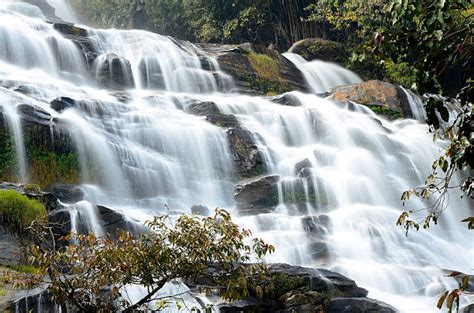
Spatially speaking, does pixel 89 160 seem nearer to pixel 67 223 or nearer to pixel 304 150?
pixel 67 223

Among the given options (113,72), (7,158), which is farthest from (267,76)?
(7,158)

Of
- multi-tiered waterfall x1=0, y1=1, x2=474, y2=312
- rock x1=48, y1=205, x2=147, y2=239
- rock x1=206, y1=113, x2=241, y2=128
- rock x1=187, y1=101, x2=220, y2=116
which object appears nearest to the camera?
rock x1=48, y1=205, x2=147, y2=239

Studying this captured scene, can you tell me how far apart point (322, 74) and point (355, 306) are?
757 inches

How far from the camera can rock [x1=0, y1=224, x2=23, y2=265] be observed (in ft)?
30.6

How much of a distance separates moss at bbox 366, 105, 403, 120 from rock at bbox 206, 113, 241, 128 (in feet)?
18.9

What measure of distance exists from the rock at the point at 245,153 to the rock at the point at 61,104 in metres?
4.42

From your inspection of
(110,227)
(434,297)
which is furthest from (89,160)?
(434,297)

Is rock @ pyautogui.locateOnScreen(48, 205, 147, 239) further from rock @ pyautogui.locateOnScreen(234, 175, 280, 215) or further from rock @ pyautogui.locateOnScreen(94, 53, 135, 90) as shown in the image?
rock @ pyautogui.locateOnScreen(94, 53, 135, 90)

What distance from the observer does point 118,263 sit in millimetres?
6324

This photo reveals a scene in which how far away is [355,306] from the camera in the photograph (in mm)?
9547

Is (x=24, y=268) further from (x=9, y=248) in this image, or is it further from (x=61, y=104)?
(x=61, y=104)

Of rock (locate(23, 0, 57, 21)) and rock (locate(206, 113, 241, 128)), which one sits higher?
rock (locate(23, 0, 57, 21))

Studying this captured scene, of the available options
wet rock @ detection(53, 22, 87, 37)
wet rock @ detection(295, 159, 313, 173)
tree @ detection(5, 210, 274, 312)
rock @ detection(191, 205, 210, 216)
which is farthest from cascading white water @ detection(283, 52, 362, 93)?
tree @ detection(5, 210, 274, 312)

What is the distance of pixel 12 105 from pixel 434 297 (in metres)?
10.5
